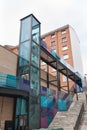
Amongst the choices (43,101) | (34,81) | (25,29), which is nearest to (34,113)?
(43,101)

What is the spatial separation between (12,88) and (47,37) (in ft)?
90.4

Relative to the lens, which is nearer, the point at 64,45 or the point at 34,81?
the point at 34,81

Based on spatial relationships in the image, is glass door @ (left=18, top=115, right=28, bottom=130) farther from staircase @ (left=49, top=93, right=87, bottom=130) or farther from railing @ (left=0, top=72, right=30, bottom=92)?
staircase @ (left=49, top=93, right=87, bottom=130)

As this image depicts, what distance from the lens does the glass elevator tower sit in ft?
41.2

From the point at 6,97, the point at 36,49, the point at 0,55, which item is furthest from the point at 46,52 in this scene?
the point at 6,97

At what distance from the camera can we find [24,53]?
47.6 ft

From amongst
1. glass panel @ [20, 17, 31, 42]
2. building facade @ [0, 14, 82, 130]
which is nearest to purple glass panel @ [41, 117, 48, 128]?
building facade @ [0, 14, 82, 130]

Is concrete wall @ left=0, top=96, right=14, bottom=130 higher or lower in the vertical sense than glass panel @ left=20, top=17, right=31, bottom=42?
lower

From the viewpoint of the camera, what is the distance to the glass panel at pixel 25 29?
14991mm

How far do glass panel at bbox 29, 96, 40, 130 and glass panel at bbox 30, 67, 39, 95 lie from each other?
581 millimetres

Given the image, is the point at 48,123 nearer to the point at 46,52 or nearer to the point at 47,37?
the point at 46,52

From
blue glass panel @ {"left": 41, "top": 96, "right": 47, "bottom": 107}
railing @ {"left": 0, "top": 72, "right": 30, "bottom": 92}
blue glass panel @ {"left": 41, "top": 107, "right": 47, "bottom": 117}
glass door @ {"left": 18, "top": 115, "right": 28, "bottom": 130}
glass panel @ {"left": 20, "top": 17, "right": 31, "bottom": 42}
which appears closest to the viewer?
railing @ {"left": 0, "top": 72, "right": 30, "bottom": 92}

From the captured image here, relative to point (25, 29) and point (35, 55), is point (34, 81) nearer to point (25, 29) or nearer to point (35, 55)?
point (35, 55)

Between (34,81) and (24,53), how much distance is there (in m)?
2.71
